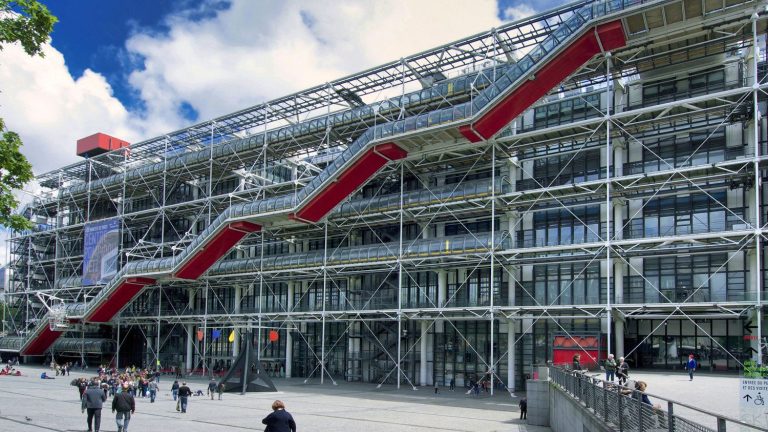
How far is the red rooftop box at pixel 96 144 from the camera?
61688 millimetres

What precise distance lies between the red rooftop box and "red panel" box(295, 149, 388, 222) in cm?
3144

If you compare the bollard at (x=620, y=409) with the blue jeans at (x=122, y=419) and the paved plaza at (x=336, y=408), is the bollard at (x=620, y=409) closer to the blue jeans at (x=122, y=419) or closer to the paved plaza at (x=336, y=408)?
the paved plaza at (x=336, y=408)

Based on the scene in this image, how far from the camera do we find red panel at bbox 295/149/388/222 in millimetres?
35812

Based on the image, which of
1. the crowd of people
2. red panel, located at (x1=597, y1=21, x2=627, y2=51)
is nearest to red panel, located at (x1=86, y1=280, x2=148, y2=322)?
the crowd of people

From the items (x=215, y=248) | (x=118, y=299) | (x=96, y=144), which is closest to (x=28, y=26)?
(x=215, y=248)

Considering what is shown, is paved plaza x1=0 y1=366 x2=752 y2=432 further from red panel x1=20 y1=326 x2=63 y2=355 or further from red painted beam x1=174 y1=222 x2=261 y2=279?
red panel x1=20 y1=326 x2=63 y2=355

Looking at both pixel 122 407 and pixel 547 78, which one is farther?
pixel 547 78

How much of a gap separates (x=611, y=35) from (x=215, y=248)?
24.8m

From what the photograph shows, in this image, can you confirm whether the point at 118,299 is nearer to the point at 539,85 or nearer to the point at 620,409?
the point at 539,85

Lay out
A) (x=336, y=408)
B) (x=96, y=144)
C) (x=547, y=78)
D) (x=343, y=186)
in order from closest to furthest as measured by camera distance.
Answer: (x=336, y=408) < (x=547, y=78) < (x=343, y=186) < (x=96, y=144)

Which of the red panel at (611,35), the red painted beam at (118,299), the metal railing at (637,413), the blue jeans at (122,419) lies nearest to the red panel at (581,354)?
Answer: the red panel at (611,35)

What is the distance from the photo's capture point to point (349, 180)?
36.4 m

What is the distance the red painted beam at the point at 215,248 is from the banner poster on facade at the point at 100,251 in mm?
9077

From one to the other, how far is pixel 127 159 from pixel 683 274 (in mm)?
39624
